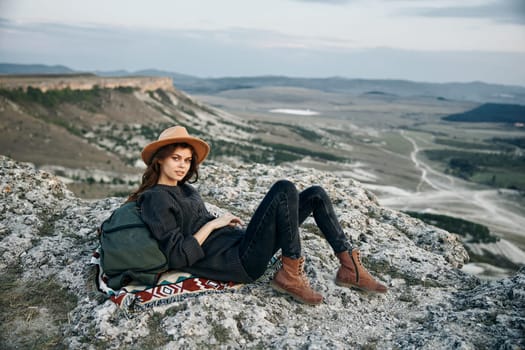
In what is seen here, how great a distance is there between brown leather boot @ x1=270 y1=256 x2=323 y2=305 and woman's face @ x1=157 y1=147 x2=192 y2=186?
1556 millimetres

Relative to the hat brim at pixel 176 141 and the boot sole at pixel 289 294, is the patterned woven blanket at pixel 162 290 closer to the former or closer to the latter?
the boot sole at pixel 289 294

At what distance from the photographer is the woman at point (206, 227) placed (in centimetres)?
450

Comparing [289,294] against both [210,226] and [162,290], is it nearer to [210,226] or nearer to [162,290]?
[210,226]

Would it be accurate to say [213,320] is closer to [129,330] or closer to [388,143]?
[129,330]

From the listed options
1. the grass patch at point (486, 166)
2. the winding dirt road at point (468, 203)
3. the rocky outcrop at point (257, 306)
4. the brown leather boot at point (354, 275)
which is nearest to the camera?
the rocky outcrop at point (257, 306)

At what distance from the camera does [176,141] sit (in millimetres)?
4750

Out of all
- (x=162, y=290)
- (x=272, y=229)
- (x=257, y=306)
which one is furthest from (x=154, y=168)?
(x=257, y=306)

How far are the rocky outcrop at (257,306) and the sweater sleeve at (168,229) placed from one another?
0.59 meters

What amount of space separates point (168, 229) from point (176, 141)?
1.00m

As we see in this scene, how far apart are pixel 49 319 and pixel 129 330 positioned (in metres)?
1.04

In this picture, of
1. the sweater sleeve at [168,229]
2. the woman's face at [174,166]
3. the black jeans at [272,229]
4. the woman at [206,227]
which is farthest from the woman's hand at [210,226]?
the woman's face at [174,166]

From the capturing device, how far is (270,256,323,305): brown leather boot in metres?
4.90

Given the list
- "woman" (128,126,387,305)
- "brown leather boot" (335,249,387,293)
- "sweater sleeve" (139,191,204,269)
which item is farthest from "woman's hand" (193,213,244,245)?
"brown leather boot" (335,249,387,293)

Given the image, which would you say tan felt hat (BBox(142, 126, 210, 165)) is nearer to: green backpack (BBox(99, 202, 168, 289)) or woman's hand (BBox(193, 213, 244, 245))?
green backpack (BBox(99, 202, 168, 289))
